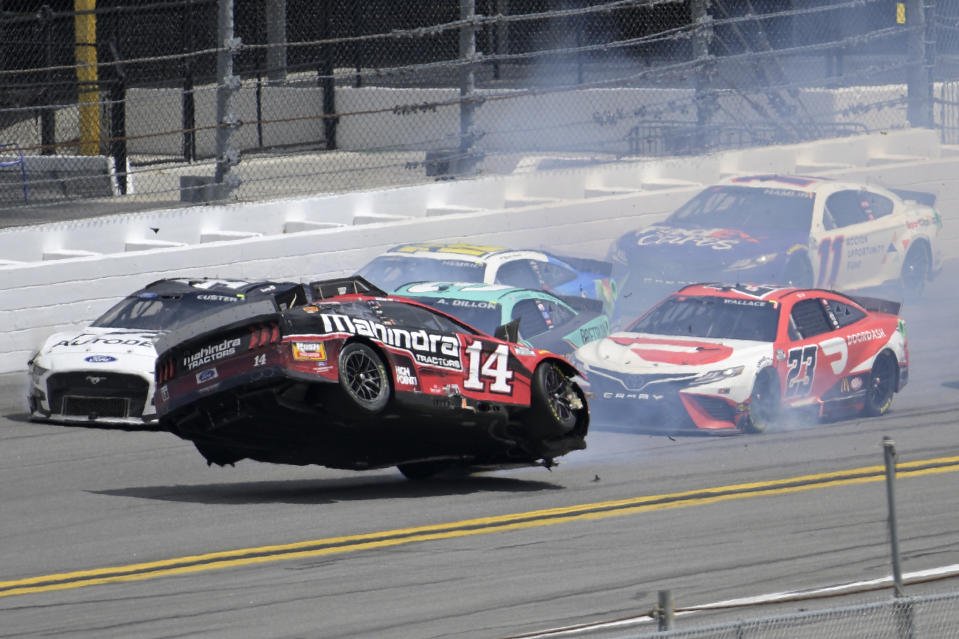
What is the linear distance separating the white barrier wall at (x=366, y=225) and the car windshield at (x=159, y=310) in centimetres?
173

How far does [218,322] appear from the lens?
10.6m

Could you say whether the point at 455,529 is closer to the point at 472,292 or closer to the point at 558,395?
the point at 558,395

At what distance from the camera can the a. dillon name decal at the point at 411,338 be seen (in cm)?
1056

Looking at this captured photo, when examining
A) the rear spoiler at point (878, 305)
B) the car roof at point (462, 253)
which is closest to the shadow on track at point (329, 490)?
the car roof at point (462, 253)

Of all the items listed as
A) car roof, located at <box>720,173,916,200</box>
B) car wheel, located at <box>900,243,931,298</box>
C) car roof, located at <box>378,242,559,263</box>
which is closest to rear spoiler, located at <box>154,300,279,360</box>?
car roof, located at <box>378,242,559,263</box>

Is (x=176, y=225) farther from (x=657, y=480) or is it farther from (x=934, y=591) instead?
(x=934, y=591)

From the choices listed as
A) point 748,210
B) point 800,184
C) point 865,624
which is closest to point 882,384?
point 748,210

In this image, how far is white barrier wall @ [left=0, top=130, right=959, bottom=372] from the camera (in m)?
17.1

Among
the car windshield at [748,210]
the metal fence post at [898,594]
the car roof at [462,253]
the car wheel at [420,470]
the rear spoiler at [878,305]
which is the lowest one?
the car wheel at [420,470]

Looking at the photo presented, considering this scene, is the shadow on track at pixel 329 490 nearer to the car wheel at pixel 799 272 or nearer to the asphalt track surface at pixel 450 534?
the asphalt track surface at pixel 450 534

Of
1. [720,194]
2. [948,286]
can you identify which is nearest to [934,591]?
[720,194]

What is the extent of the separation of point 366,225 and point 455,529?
9956 mm

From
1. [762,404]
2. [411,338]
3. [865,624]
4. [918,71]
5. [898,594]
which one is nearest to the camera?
[898,594]

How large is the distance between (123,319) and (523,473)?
15.8 ft
